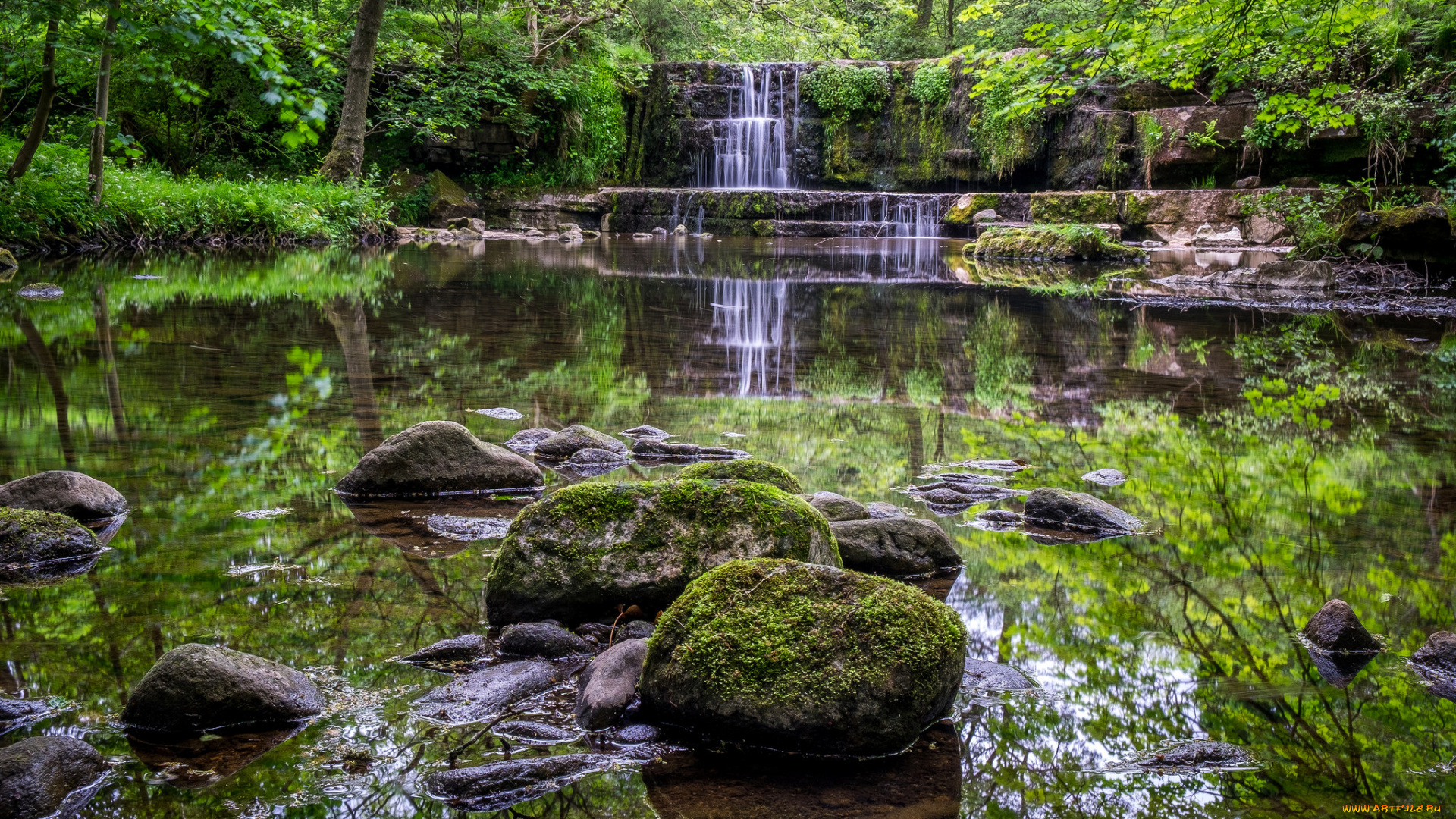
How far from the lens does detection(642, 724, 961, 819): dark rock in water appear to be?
2.04 m

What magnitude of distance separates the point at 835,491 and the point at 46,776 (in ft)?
9.90

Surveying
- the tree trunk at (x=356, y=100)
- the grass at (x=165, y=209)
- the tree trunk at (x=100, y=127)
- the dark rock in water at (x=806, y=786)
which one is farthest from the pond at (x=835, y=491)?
the tree trunk at (x=356, y=100)

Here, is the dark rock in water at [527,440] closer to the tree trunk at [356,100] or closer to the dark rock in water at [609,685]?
the dark rock in water at [609,685]

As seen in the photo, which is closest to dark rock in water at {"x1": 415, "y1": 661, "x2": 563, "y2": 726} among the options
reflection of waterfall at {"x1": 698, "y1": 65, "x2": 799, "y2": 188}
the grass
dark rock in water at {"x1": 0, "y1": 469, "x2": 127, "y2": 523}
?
dark rock in water at {"x1": 0, "y1": 469, "x2": 127, "y2": 523}

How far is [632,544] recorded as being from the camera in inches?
119

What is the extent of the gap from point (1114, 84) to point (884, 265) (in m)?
10.1

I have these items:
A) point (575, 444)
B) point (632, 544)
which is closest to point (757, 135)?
point (575, 444)

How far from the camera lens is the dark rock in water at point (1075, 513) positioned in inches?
152

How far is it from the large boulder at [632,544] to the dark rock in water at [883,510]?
2.51 feet

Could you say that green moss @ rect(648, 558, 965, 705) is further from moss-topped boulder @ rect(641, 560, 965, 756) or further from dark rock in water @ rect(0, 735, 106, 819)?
dark rock in water @ rect(0, 735, 106, 819)

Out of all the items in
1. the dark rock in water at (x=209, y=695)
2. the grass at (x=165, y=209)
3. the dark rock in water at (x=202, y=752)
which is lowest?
the dark rock in water at (x=202, y=752)

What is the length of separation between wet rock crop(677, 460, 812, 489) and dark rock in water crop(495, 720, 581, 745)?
1.44 m

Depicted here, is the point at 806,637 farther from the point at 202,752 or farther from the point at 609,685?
the point at 202,752

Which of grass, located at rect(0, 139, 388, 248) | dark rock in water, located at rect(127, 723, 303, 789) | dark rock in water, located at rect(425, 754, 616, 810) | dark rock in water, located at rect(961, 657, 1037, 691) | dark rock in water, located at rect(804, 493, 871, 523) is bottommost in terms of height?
dark rock in water, located at rect(961, 657, 1037, 691)
